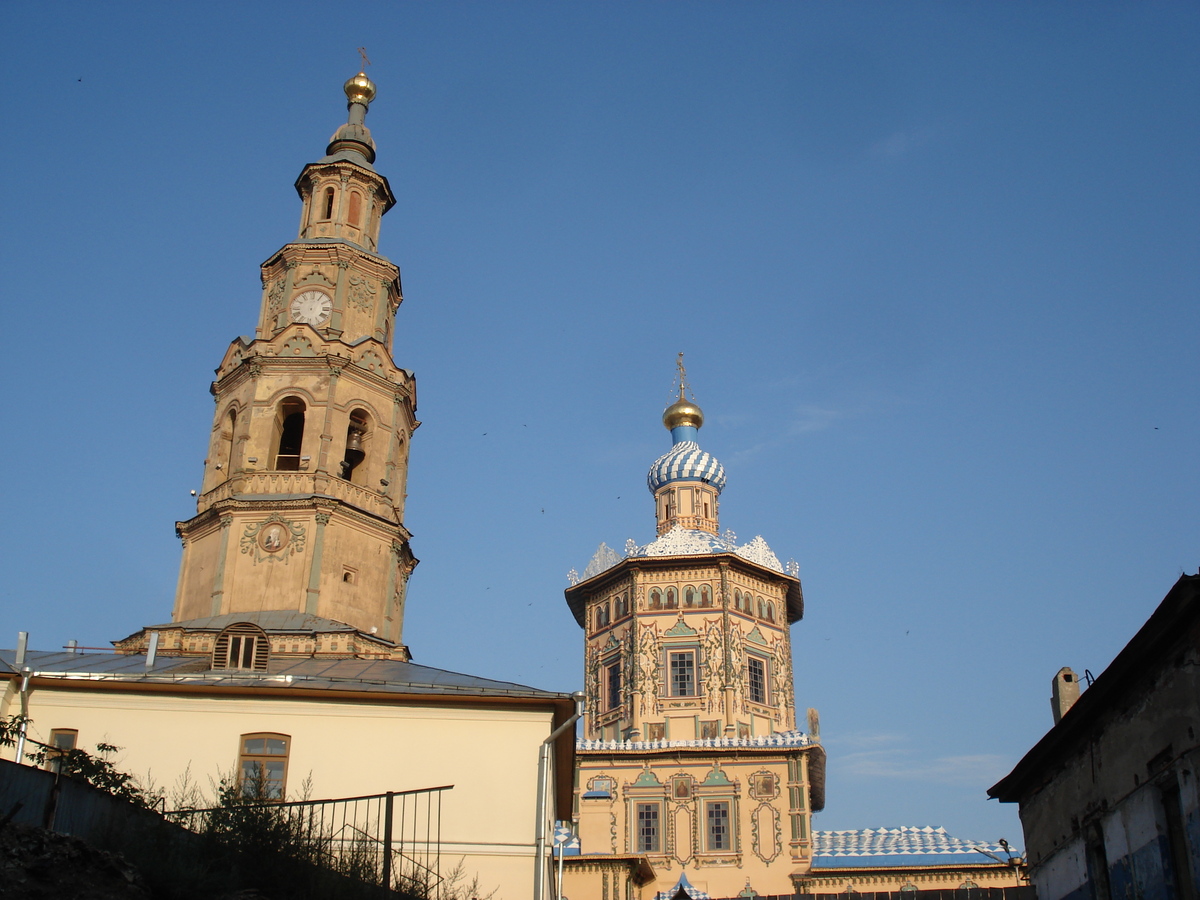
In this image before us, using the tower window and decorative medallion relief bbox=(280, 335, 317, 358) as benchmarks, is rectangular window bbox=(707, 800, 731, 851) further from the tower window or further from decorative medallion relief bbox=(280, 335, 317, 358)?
decorative medallion relief bbox=(280, 335, 317, 358)

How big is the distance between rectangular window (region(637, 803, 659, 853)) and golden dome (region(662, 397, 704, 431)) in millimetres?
16662

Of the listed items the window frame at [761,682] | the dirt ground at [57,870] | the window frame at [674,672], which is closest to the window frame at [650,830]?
the window frame at [674,672]

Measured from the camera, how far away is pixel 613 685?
44.8 m

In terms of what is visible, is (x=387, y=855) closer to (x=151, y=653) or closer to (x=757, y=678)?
(x=151, y=653)

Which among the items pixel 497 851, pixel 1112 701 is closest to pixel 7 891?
pixel 497 851

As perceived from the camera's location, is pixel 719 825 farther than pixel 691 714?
No

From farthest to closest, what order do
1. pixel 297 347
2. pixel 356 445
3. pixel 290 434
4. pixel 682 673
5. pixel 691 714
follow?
pixel 682 673
pixel 691 714
pixel 290 434
pixel 297 347
pixel 356 445

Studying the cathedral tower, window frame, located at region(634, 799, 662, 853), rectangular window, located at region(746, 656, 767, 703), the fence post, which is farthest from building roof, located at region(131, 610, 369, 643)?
rectangular window, located at region(746, 656, 767, 703)

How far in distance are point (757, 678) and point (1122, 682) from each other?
28390 millimetres

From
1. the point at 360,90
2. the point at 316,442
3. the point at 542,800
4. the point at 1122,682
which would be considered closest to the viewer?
the point at 1122,682

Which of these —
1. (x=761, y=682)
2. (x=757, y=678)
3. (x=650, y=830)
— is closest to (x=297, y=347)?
(x=650, y=830)

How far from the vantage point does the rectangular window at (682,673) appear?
141 ft

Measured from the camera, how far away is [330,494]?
28.2 metres

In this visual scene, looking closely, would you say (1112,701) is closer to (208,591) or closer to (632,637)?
(208,591)
